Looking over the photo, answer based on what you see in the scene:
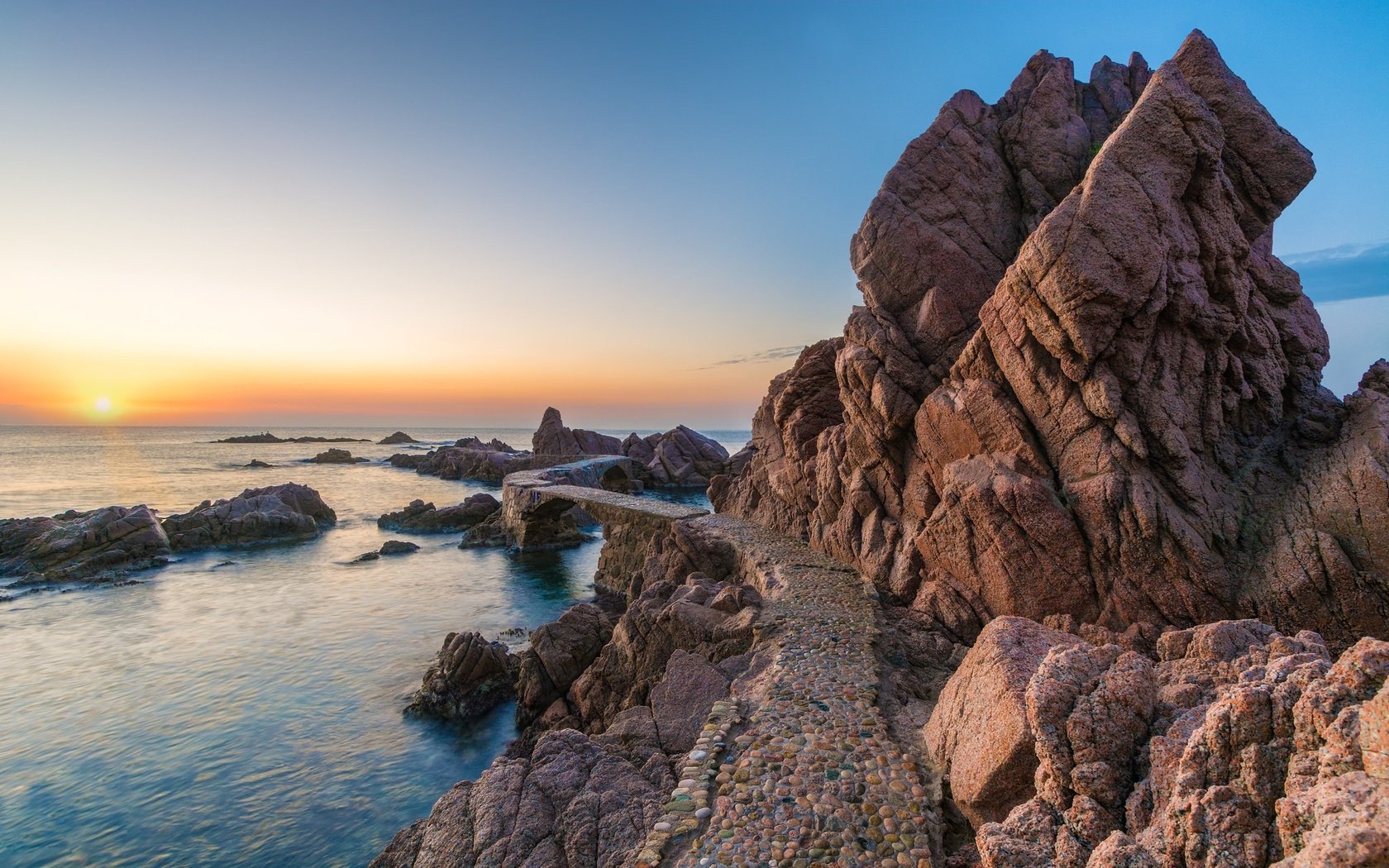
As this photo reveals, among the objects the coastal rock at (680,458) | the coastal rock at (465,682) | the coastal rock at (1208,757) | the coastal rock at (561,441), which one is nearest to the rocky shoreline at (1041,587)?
the coastal rock at (1208,757)

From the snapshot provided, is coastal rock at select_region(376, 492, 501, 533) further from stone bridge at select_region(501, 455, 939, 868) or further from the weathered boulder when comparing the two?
the weathered boulder

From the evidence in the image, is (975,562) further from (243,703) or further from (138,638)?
(138,638)

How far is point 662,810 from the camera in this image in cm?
1007

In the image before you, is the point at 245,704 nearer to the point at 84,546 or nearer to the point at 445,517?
the point at 84,546

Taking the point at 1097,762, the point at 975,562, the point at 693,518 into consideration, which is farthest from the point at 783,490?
the point at 1097,762

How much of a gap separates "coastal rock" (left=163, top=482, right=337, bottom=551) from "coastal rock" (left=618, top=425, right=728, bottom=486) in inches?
1775

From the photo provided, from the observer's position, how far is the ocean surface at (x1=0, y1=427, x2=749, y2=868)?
51.6 ft

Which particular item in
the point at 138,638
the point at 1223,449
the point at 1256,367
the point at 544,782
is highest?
the point at 1256,367

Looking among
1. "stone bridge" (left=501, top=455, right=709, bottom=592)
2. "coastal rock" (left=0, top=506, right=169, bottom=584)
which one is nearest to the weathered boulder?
"stone bridge" (left=501, top=455, right=709, bottom=592)

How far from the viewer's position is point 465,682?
72.9ft

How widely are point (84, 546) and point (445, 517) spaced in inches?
990

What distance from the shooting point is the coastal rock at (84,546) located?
4012 centimetres

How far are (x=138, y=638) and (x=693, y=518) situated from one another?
29.4 metres

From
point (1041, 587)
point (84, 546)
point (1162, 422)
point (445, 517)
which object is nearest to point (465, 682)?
point (1041, 587)
